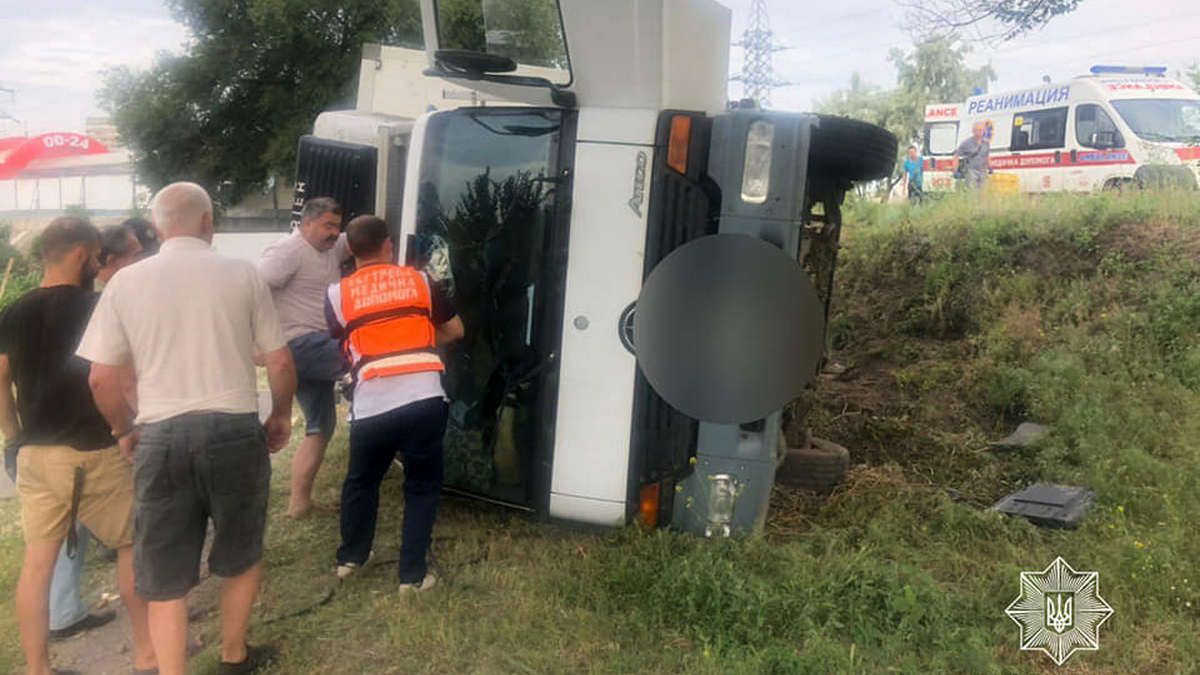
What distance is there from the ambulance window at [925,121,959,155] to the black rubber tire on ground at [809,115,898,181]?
18623mm

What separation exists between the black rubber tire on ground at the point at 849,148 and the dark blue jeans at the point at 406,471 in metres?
2.13

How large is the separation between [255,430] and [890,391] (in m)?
5.09

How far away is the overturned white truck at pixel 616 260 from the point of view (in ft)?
12.1

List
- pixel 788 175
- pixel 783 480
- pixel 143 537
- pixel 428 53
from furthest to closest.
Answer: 1. pixel 783 480
2. pixel 428 53
3. pixel 788 175
4. pixel 143 537

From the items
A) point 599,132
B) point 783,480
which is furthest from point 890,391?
point 599,132

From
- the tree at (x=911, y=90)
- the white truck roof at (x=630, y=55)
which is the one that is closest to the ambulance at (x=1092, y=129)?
the white truck roof at (x=630, y=55)

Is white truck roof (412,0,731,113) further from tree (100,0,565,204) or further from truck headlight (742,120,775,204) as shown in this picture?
tree (100,0,565,204)

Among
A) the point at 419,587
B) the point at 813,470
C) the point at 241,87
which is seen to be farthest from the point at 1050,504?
the point at 241,87

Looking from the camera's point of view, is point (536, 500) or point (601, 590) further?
point (536, 500)

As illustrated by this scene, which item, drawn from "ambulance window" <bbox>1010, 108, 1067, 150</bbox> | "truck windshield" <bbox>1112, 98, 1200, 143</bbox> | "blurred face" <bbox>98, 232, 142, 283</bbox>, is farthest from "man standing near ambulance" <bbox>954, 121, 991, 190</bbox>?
"blurred face" <bbox>98, 232, 142, 283</bbox>

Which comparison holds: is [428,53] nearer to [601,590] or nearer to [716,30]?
[716,30]

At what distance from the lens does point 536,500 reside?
4121 millimetres

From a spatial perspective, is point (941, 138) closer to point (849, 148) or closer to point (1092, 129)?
point (1092, 129)

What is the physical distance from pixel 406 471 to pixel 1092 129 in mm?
16237
